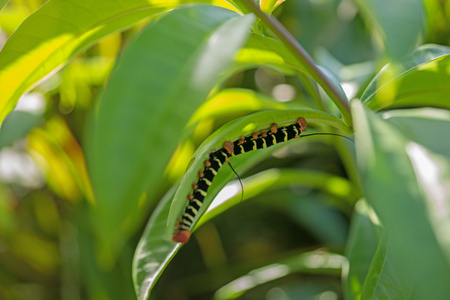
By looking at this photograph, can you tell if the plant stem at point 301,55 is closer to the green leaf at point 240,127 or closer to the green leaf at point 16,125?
the green leaf at point 240,127

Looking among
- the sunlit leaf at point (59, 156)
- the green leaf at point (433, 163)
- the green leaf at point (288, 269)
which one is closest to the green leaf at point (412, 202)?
the green leaf at point (433, 163)

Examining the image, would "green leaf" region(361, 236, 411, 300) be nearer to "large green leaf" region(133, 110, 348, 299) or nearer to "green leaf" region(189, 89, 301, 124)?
"large green leaf" region(133, 110, 348, 299)

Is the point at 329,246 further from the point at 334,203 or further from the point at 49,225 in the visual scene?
the point at 49,225

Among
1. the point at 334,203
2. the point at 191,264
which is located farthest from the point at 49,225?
the point at 334,203

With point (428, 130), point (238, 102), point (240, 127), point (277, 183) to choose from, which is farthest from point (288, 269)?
point (428, 130)

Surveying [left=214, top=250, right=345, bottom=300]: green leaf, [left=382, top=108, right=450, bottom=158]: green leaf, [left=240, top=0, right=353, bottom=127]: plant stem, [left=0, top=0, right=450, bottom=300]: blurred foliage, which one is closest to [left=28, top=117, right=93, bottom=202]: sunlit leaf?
[left=0, top=0, right=450, bottom=300]: blurred foliage

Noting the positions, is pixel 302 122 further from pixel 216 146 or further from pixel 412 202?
pixel 412 202

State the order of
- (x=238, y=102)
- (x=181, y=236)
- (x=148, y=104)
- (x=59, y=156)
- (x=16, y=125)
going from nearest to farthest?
(x=148, y=104), (x=181, y=236), (x=238, y=102), (x=16, y=125), (x=59, y=156)
